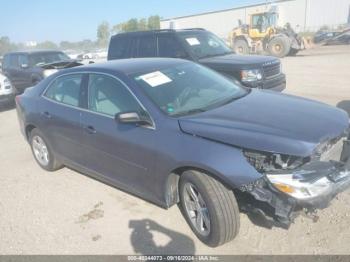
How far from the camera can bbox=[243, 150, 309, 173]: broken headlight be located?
3045 mm

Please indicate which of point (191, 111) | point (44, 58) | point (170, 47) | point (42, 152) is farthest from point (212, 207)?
point (44, 58)

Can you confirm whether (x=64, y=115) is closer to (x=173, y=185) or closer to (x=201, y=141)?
(x=173, y=185)

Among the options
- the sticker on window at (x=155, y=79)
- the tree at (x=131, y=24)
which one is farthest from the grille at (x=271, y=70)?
the tree at (x=131, y=24)

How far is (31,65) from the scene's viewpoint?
39.9 feet

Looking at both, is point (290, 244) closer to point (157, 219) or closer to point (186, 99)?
point (157, 219)

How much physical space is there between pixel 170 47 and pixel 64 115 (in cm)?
469

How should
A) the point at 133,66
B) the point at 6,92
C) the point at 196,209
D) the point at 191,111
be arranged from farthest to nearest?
the point at 6,92 → the point at 133,66 → the point at 191,111 → the point at 196,209

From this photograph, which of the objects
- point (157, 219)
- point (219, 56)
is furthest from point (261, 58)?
point (157, 219)

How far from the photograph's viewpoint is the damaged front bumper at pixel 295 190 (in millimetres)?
2959

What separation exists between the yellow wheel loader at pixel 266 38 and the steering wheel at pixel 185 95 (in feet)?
62.6

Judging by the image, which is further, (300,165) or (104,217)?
(104,217)

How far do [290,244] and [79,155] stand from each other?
274 cm

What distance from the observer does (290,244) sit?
136 inches

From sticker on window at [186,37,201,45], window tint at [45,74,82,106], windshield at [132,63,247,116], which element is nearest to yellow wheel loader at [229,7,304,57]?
sticker on window at [186,37,201,45]
